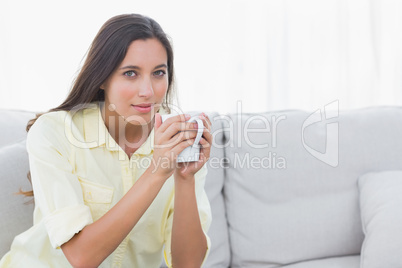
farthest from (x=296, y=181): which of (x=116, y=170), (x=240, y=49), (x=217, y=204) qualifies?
(x=240, y=49)

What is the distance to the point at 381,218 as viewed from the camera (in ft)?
5.01

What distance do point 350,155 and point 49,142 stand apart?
1197 millimetres

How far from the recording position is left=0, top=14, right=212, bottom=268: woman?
44.6 inches

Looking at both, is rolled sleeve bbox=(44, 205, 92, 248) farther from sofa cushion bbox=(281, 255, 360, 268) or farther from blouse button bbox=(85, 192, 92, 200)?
sofa cushion bbox=(281, 255, 360, 268)

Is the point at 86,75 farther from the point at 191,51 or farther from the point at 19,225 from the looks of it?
the point at 191,51

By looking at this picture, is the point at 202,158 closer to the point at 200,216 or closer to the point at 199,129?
the point at 199,129

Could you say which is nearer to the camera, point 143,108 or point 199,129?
point 199,129

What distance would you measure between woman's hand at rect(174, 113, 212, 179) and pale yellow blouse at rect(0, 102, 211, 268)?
0.55ft

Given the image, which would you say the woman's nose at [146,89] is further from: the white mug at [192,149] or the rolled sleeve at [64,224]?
the rolled sleeve at [64,224]

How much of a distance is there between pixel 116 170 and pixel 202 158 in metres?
0.32

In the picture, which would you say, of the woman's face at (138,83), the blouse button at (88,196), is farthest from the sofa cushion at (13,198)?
the woman's face at (138,83)

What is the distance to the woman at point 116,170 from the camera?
1.13m

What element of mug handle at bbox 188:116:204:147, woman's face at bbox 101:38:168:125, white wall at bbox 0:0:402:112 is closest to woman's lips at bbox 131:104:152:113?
woman's face at bbox 101:38:168:125

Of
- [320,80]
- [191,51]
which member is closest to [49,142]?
[191,51]
